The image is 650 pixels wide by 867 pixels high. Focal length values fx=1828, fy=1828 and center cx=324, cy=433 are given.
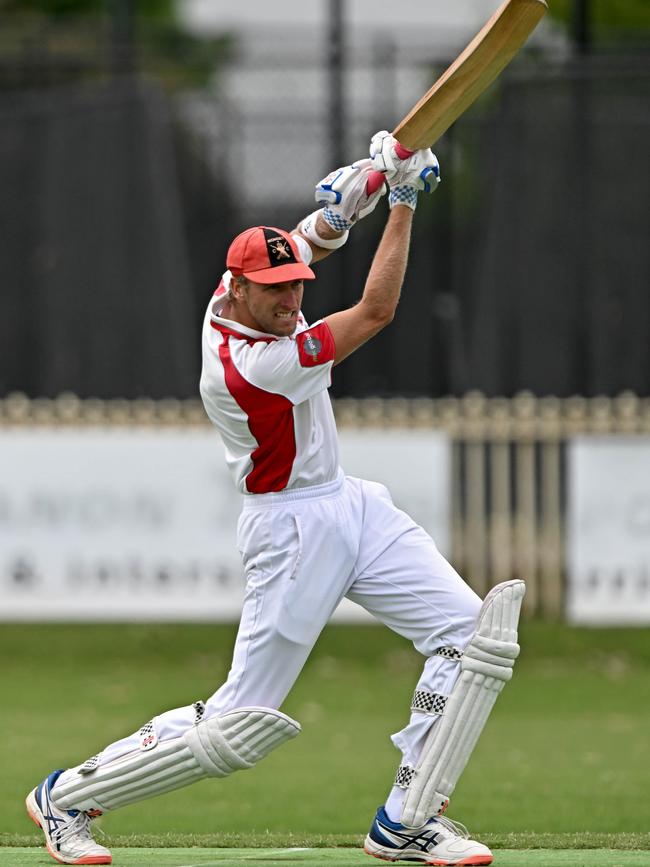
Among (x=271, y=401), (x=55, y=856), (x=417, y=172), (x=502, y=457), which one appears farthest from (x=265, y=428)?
(x=502, y=457)

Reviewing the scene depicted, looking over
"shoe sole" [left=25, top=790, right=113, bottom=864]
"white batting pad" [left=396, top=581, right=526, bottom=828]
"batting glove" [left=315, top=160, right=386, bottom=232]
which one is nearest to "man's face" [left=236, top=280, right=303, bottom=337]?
"batting glove" [left=315, top=160, right=386, bottom=232]

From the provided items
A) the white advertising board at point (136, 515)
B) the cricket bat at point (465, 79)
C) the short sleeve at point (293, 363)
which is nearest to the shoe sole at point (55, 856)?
the short sleeve at point (293, 363)

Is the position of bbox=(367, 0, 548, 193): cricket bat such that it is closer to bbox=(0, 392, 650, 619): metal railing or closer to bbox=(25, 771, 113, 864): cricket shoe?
bbox=(25, 771, 113, 864): cricket shoe

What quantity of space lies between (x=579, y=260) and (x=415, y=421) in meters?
2.14

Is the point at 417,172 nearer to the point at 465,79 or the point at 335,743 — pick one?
the point at 465,79

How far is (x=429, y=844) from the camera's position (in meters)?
6.18

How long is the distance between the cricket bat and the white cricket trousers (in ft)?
4.00

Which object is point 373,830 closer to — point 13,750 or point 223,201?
point 13,750

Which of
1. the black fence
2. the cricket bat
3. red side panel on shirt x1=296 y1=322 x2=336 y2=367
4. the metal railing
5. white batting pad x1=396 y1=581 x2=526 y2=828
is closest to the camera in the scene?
red side panel on shirt x1=296 y1=322 x2=336 y2=367

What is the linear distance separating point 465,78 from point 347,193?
57cm

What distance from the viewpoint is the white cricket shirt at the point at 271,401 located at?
598cm

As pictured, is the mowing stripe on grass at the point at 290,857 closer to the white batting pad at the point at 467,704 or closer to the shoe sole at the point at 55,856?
the shoe sole at the point at 55,856

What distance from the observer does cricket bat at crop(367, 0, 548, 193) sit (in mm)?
6199

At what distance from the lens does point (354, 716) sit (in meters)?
11.1
